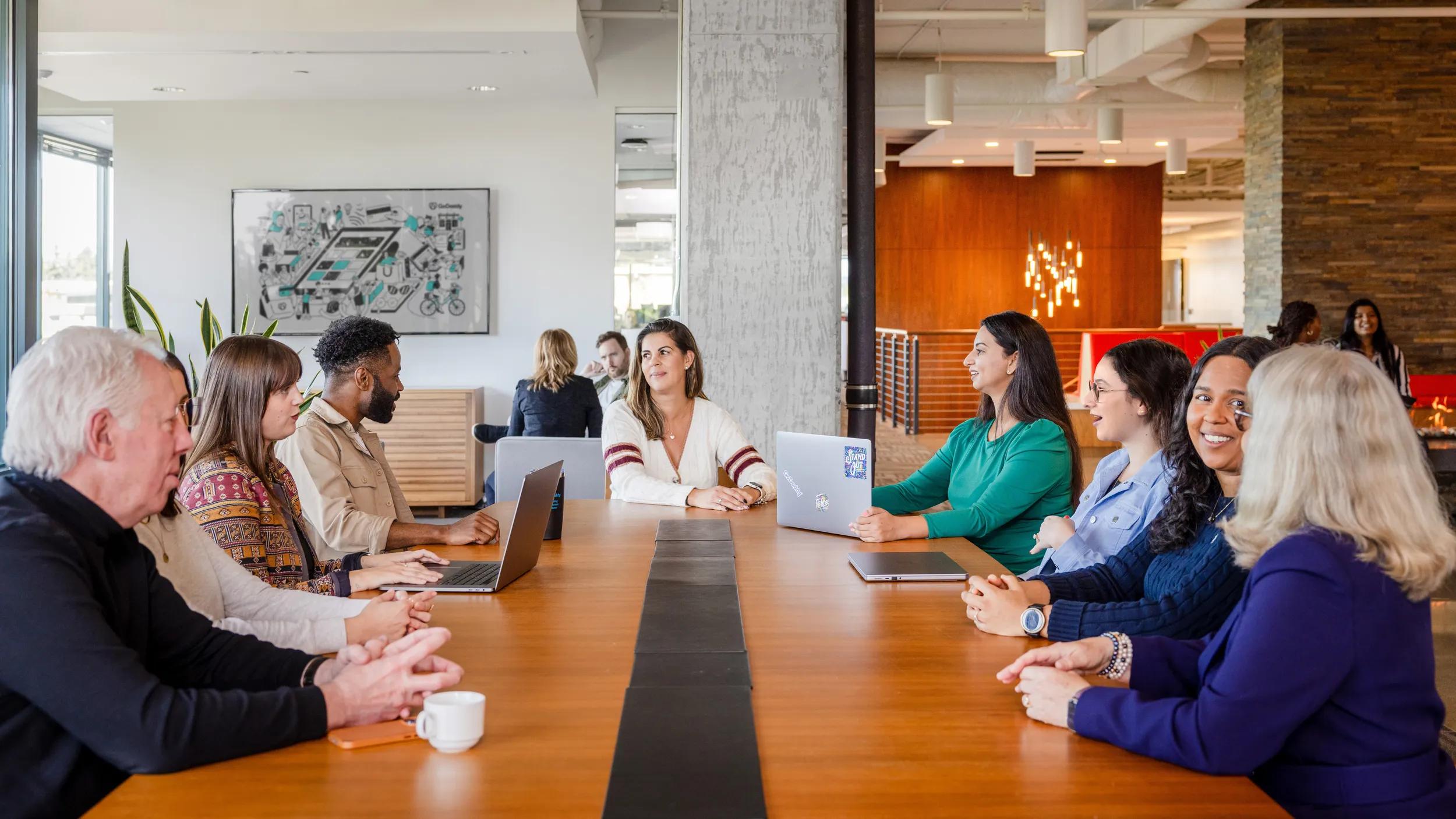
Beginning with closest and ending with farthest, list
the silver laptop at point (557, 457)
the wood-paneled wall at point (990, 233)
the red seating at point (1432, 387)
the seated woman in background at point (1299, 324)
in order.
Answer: the silver laptop at point (557, 457) → the seated woman in background at point (1299, 324) → the red seating at point (1432, 387) → the wood-paneled wall at point (990, 233)

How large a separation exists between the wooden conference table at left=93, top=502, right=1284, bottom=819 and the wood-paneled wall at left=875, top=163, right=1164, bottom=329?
13.9 metres

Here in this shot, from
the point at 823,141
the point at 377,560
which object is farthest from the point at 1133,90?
the point at 377,560

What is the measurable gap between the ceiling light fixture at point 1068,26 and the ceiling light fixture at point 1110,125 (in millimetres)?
4652

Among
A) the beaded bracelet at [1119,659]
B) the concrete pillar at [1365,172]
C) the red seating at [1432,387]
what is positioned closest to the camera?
the beaded bracelet at [1119,659]

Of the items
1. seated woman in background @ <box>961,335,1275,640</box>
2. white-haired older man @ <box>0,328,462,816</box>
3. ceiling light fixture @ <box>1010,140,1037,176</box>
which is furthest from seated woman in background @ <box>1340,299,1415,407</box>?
white-haired older man @ <box>0,328,462,816</box>

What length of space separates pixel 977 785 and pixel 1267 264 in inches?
342

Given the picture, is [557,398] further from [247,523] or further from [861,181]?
[247,523]

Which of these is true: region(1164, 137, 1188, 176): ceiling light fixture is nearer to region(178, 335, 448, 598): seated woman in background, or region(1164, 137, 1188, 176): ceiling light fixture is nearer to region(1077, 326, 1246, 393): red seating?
region(1077, 326, 1246, 393): red seating

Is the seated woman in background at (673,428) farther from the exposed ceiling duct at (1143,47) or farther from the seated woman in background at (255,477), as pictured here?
the exposed ceiling duct at (1143,47)

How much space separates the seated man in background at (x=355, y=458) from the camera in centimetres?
301

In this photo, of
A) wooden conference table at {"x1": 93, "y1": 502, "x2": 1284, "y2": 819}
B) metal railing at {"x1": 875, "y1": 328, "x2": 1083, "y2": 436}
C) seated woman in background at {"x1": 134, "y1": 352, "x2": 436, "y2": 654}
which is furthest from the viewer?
metal railing at {"x1": 875, "y1": 328, "x2": 1083, "y2": 436}

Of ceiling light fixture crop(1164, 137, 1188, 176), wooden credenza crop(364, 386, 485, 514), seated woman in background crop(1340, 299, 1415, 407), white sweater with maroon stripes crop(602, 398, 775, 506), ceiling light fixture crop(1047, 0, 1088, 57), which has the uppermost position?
ceiling light fixture crop(1164, 137, 1188, 176)

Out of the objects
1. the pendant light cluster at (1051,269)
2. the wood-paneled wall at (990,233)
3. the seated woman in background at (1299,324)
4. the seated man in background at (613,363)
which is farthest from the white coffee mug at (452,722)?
the pendant light cluster at (1051,269)

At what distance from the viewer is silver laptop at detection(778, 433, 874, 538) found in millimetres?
3027
